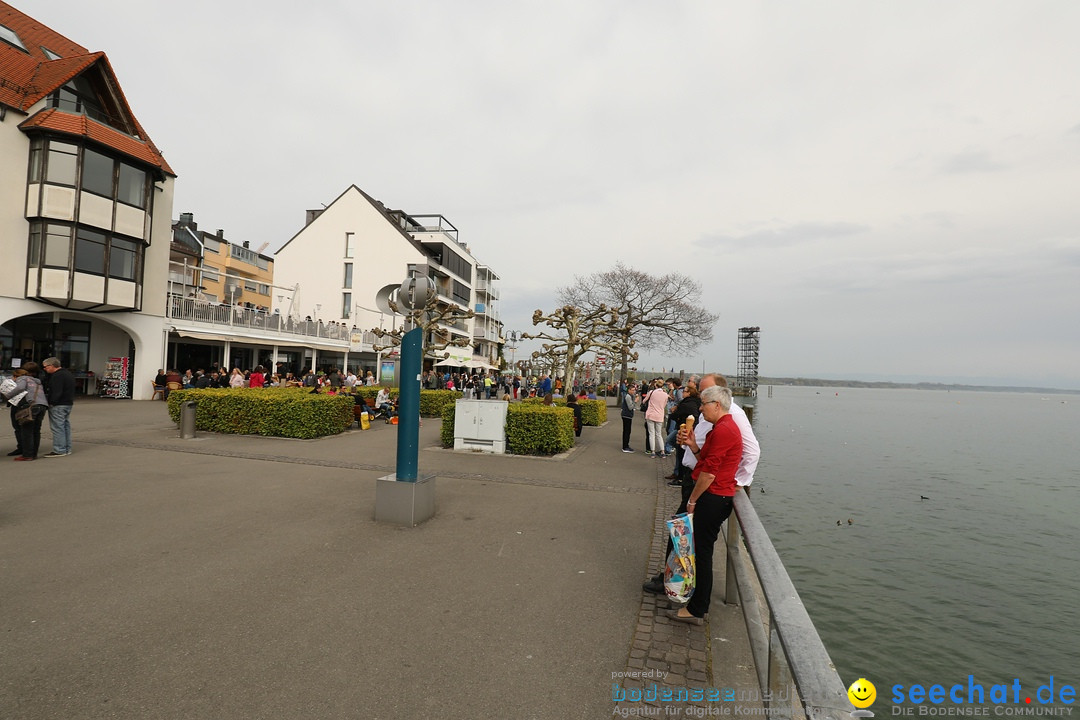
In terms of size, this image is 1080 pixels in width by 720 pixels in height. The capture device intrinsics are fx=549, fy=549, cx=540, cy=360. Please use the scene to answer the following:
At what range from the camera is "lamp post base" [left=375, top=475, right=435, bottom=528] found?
636 cm

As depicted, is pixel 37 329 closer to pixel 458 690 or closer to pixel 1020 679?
pixel 458 690

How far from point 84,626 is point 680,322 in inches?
1459

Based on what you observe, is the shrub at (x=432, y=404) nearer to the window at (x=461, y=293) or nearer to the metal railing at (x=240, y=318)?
the metal railing at (x=240, y=318)

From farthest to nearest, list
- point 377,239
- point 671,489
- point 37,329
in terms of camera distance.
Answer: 1. point 377,239
2. point 37,329
3. point 671,489

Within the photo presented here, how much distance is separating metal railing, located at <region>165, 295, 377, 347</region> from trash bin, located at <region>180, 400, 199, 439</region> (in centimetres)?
1355

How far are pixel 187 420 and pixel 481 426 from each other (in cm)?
697

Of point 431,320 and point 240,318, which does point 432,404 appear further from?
point 240,318

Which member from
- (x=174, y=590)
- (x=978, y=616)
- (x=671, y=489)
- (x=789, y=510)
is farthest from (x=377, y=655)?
(x=789, y=510)

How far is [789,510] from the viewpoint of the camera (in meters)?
12.5

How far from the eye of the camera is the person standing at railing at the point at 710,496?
13.0 ft

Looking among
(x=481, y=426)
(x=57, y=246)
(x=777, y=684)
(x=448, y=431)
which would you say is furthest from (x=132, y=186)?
(x=777, y=684)

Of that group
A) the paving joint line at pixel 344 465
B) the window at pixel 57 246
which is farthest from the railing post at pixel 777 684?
the window at pixel 57 246

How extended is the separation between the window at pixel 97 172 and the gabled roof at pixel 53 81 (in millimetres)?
625

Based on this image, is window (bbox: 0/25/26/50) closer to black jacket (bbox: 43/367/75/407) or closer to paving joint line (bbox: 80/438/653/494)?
paving joint line (bbox: 80/438/653/494)
